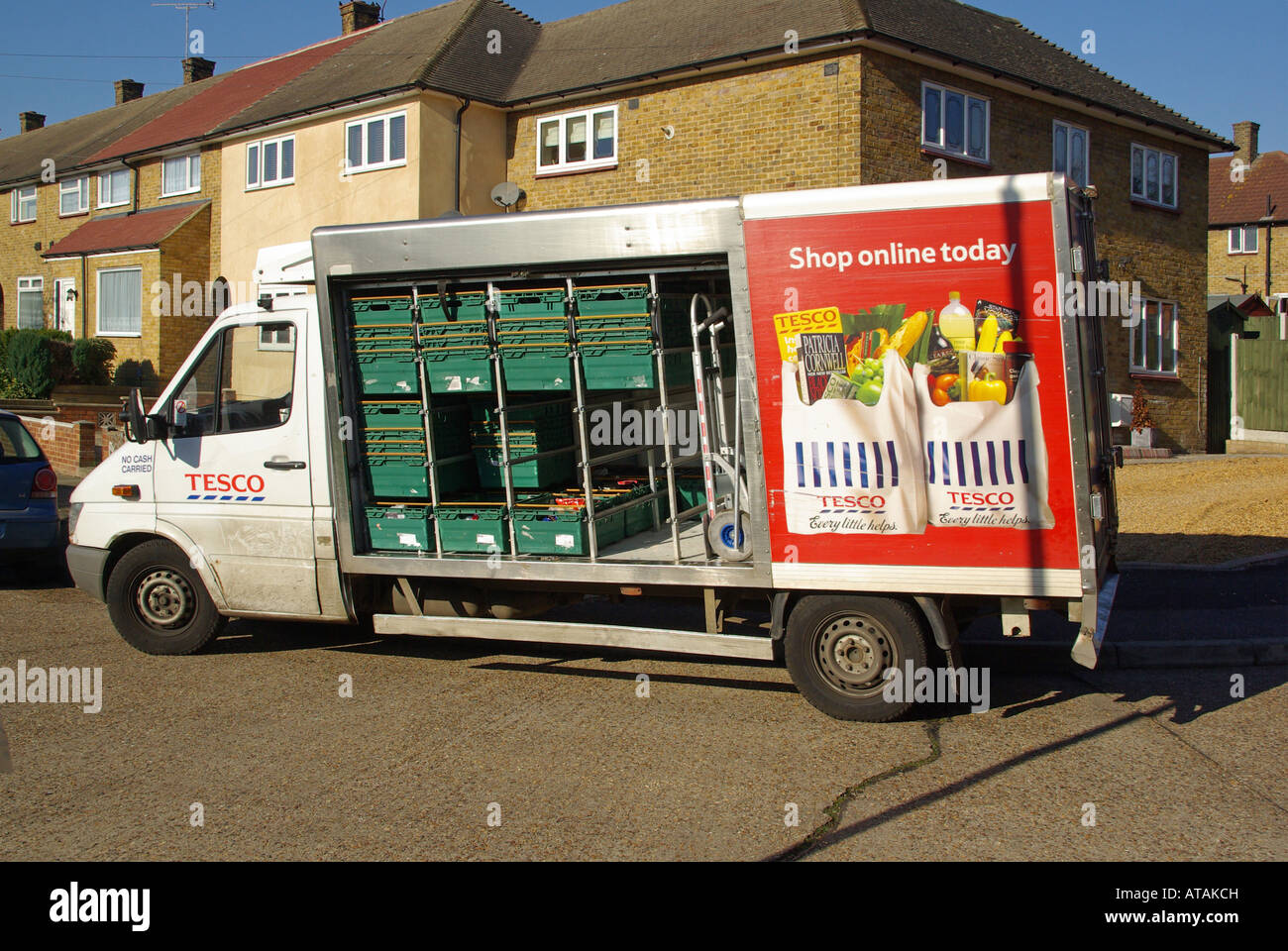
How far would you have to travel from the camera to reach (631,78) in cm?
1955

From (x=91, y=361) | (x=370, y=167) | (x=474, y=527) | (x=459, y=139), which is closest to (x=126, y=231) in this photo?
(x=91, y=361)

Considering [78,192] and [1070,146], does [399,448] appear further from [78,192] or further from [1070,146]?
[78,192]

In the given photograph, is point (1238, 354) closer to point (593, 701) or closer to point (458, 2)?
point (458, 2)

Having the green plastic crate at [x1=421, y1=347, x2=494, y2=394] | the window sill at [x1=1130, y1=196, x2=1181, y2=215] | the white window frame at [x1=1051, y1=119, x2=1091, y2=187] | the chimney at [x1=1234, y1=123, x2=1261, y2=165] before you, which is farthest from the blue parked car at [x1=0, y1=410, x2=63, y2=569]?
the chimney at [x1=1234, y1=123, x2=1261, y2=165]

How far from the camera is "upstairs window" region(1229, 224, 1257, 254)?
130ft

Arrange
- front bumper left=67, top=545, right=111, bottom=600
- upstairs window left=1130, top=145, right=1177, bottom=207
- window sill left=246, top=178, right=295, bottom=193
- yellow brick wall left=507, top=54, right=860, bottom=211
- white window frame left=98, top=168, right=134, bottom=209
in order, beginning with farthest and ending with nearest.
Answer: white window frame left=98, top=168, right=134, bottom=209 < window sill left=246, top=178, right=295, bottom=193 < upstairs window left=1130, top=145, right=1177, bottom=207 < yellow brick wall left=507, top=54, right=860, bottom=211 < front bumper left=67, top=545, right=111, bottom=600

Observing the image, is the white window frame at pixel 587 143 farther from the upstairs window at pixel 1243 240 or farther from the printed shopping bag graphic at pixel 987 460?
the upstairs window at pixel 1243 240

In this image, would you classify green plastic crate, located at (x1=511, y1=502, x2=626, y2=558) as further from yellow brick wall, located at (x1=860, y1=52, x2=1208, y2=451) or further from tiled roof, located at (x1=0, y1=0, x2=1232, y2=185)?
tiled roof, located at (x1=0, y1=0, x2=1232, y2=185)

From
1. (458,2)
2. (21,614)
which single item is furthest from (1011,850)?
(458,2)

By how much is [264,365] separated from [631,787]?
3.94 m

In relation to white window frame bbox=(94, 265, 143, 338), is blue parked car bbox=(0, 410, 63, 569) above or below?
below

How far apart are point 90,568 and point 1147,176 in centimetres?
2149

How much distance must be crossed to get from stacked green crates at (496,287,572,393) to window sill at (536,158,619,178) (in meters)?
14.3

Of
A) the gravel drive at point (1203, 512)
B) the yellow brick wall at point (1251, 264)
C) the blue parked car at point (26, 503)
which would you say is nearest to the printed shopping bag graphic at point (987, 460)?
the gravel drive at point (1203, 512)
